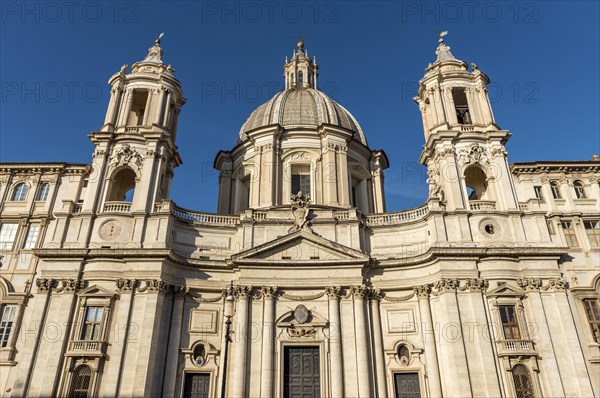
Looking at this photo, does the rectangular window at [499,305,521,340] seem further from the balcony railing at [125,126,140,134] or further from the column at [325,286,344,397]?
the balcony railing at [125,126,140,134]

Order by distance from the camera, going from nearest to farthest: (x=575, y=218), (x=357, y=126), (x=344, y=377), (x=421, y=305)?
A: (x=344, y=377), (x=421, y=305), (x=575, y=218), (x=357, y=126)

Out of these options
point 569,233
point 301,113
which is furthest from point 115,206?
point 569,233

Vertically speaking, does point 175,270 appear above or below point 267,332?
above

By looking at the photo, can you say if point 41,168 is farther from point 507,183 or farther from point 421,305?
point 507,183

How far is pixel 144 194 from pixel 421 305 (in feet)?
57.9

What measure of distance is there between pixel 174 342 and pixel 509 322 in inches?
711

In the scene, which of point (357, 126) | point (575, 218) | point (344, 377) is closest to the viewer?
point (344, 377)

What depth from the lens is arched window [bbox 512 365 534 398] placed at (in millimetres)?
23703

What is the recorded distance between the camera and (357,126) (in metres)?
40.3

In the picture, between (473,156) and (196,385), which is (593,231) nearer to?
(473,156)

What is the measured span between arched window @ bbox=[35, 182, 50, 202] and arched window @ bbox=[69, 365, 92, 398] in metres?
11.2

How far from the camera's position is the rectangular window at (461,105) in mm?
34219

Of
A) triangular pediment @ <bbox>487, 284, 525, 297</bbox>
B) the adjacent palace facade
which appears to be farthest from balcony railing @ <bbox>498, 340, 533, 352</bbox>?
triangular pediment @ <bbox>487, 284, 525, 297</bbox>

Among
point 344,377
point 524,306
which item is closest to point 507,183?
point 524,306
